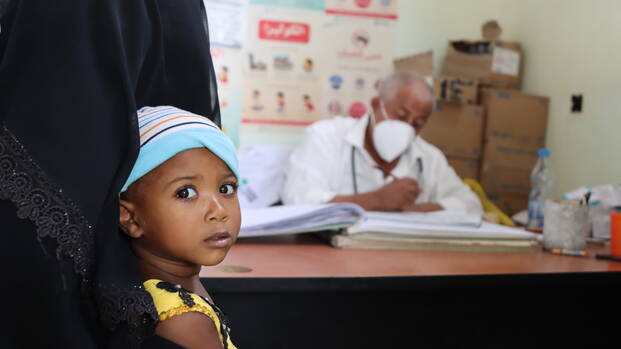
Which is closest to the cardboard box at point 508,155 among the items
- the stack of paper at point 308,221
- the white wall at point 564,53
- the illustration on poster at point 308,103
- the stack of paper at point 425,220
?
the white wall at point 564,53

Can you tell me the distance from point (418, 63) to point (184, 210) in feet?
8.85

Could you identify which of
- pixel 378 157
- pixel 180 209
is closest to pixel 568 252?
pixel 378 157

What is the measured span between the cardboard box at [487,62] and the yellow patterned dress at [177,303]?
2.77m

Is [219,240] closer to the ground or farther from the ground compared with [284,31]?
closer to the ground

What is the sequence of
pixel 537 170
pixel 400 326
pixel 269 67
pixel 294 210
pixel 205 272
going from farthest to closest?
pixel 269 67 → pixel 537 170 → pixel 294 210 → pixel 400 326 → pixel 205 272

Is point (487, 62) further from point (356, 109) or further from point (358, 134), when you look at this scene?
point (358, 134)

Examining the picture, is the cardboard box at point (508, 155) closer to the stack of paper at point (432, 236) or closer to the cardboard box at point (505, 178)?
the cardboard box at point (505, 178)

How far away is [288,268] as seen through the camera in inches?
43.5

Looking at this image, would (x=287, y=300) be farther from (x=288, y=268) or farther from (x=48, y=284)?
(x=48, y=284)

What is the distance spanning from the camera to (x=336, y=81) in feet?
11.1

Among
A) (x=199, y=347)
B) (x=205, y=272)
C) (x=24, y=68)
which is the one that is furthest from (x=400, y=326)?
(x=24, y=68)

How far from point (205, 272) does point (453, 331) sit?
0.52 m

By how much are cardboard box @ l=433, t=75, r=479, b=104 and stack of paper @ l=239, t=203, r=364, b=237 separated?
1.77m

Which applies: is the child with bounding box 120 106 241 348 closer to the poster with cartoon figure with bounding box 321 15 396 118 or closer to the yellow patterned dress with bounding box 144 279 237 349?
the yellow patterned dress with bounding box 144 279 237 349
